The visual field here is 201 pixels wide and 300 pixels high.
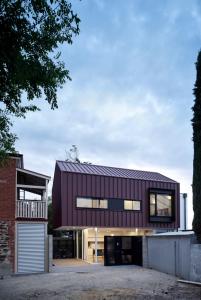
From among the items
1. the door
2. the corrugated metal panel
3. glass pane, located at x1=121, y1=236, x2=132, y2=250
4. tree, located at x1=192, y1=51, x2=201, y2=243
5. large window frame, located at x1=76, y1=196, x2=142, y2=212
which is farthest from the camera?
large window frame, located at x1=76, y1=196, x2=142, y2=212

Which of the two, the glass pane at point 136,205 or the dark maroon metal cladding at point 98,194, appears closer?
the dark maroon metal cladding at point 98,194

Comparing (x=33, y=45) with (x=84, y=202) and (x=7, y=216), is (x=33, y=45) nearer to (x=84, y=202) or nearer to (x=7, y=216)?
(x=7, y=216)

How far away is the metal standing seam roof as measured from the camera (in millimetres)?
31194

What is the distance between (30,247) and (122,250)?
696 cm

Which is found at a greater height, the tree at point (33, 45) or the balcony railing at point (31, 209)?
the tree at point (33, 45)

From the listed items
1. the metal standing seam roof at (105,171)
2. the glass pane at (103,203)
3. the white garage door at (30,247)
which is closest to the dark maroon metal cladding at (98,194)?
the metal standing seam roof at (105,171)

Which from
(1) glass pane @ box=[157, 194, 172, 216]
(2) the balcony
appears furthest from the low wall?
(2) the balcony

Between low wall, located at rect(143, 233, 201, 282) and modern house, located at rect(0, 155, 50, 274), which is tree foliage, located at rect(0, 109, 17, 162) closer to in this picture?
modern house, located at rect(0, 155, 50, 274)

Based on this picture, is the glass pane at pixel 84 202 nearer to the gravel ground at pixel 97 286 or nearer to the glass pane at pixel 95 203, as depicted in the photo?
the glass pane at pixel 95 203

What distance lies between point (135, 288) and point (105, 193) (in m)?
13.4

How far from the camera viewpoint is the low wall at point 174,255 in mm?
20844

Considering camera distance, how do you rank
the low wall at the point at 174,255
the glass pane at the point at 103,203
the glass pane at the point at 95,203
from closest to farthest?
the low wall at the point at 174,255, the glass pane at the point at 95,203, the glass pane at the point at 103,203

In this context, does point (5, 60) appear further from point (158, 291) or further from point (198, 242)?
point (198, 242)

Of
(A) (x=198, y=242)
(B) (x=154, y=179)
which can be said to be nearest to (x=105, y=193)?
(B) (x=154, y=179)
